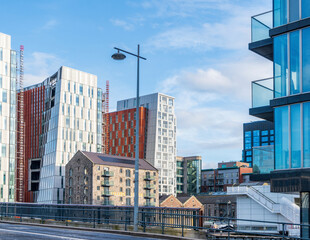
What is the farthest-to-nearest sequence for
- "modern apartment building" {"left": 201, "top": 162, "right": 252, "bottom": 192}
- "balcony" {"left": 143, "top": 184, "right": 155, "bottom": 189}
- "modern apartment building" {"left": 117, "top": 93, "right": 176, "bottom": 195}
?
"modern apartment building" {"left": 201, "top": 162, "right": 252, "bottom": 192} → "modern apartment building" {"left": 117, "top": 93, "right": 176, "bottom": 195} → "balcony" {"left": 143, "top": 184, "right": 155, "bottom": 189}

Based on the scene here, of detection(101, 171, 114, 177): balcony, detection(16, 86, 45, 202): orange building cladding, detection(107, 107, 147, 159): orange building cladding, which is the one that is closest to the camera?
detection(101, 171, 114, 177): balcony

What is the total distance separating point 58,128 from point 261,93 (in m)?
105

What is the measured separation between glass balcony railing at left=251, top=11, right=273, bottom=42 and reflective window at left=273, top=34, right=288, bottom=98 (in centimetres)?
242

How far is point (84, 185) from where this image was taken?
116 metres

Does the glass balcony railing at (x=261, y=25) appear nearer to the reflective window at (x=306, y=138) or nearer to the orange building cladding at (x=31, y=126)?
the reflective window at (x=306, y=138)

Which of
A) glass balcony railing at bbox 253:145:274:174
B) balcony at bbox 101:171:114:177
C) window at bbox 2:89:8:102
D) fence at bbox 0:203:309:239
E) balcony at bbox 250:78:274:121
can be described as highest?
window at bbox 2:89:8:102

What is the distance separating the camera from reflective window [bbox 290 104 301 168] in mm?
25422

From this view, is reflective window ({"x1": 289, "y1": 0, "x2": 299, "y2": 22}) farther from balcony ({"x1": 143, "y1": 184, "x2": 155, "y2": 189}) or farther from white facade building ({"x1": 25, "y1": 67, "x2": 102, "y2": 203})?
white facade building ({"x1": 25, "y1": 67, "x2": 102, "y2": 203})

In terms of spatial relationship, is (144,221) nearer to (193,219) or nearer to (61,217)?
(193,219)

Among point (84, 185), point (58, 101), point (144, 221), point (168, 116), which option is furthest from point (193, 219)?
point (168, 116)

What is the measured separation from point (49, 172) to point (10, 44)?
115ft

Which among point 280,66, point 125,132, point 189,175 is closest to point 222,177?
point 189,175

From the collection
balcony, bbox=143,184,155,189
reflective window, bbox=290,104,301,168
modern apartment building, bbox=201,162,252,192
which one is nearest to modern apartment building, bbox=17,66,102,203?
balcony, bbox=143,184,155,189

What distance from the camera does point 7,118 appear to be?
117 m
